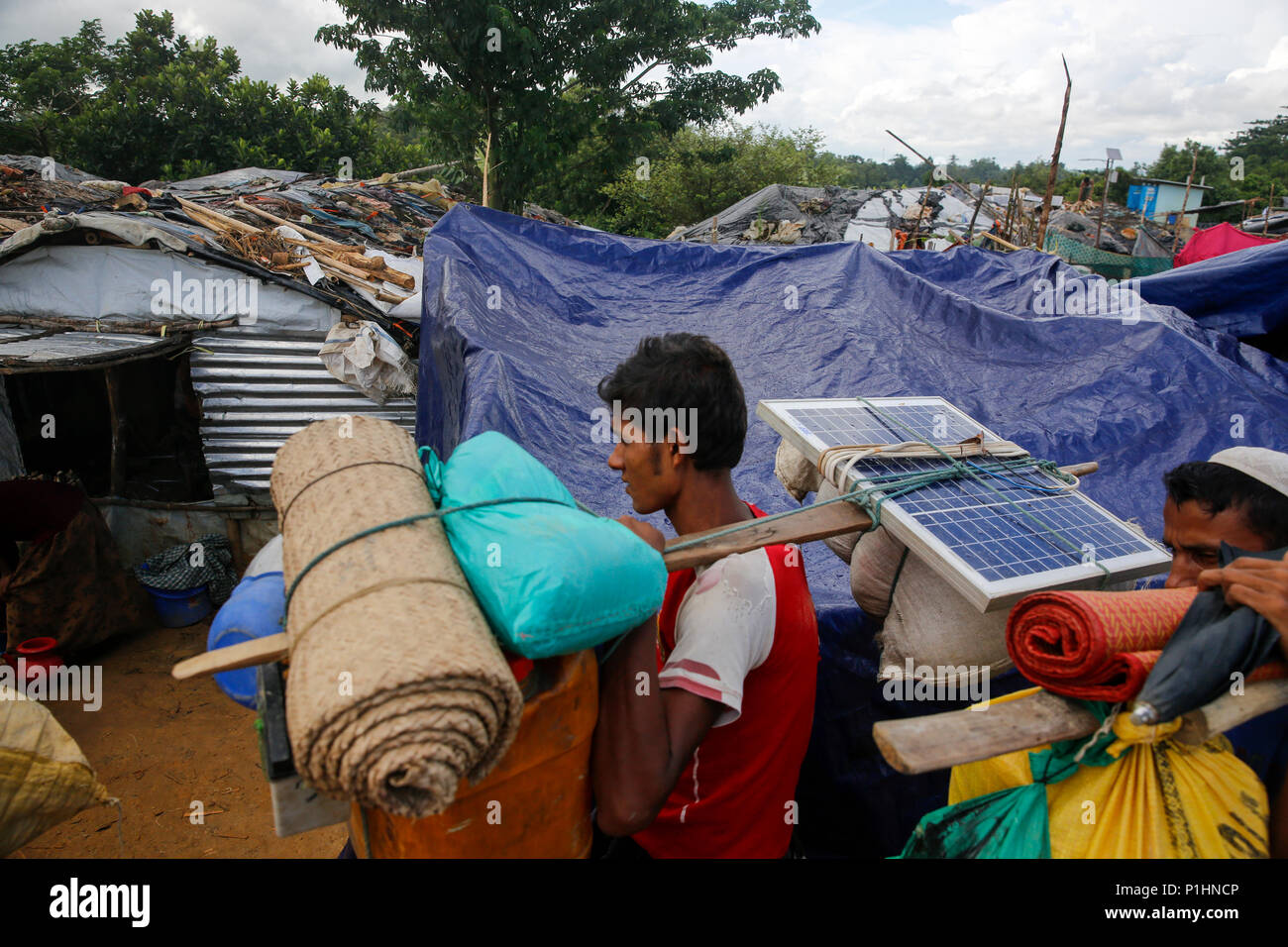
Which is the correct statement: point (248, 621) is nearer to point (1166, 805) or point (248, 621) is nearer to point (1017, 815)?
point (1017, 815)

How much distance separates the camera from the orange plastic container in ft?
3.63

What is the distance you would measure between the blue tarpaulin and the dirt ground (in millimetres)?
2485

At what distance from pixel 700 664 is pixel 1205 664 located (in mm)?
810

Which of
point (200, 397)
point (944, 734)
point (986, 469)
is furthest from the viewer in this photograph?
point (200, 397)

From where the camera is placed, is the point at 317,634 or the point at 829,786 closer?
the point at 317,634

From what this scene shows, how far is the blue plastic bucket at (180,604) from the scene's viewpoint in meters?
6.02

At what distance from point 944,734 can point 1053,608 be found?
0.35 metres

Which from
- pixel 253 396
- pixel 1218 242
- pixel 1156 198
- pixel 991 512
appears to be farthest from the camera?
pixel 1156 198

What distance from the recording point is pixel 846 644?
2.39 meters

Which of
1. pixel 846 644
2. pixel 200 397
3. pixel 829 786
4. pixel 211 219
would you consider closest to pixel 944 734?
pixel 846 644

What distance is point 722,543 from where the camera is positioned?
1.50 metres

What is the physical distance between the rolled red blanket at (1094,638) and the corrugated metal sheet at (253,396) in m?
5.70

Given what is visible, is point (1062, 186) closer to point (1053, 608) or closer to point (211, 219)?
point (211, 219)

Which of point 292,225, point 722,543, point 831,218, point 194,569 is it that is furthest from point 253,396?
point 831,218
